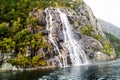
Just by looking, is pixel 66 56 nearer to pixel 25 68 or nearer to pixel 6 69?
pixel 25 68

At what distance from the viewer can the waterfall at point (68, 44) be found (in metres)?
116

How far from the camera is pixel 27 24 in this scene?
125 meters

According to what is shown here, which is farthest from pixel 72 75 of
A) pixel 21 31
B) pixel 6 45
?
pixel 21 31

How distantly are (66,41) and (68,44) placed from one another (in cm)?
212

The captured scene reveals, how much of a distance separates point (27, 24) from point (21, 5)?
56.0 ft

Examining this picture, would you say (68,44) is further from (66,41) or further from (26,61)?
(26,61)

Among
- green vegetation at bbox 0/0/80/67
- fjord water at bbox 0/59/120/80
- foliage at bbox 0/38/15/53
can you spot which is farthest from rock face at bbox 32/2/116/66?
fjord water at bbox 0/59/120/80

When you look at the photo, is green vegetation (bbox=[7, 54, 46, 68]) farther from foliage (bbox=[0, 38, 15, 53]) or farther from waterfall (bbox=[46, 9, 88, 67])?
waterfall (bbox=[46, 9, 88, 67])

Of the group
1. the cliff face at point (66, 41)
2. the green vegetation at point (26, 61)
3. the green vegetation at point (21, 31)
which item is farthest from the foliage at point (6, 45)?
the cliff face at point (66, 41)

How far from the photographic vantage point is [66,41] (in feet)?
416

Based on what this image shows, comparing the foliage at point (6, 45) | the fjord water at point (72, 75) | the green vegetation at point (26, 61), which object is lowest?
the fjord water at point (72, 75)

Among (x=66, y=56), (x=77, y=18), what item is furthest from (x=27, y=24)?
(x=77, y=18)

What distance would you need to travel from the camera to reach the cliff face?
372 feet

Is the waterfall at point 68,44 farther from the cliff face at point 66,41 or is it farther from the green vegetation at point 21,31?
the green vegetation at point 21,31
